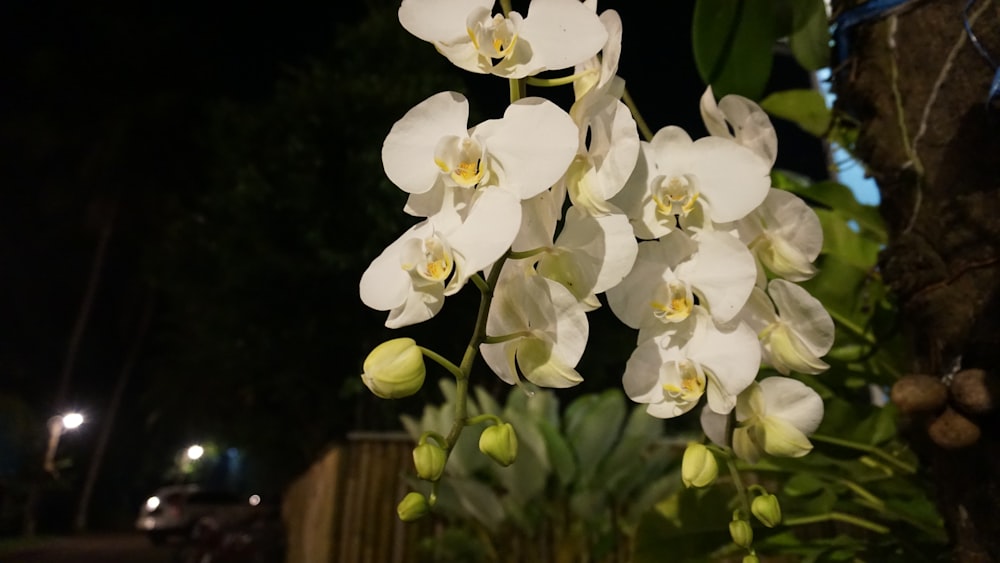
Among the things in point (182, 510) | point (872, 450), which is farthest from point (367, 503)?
point (182, 510)

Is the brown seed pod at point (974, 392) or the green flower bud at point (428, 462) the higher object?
the green flower bud at point (428, 462)

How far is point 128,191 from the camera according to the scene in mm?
5910

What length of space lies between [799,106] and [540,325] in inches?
18.3

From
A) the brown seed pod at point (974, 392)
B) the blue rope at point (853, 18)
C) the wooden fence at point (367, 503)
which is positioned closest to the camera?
the brown seed pod at point (974, 392)

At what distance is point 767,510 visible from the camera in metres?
0.27

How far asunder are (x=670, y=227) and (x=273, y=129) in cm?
353

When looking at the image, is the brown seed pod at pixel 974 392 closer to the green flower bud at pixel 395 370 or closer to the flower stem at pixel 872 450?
the flower stem at pixel 872 450

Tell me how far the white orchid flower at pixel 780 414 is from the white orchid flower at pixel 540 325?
10cm

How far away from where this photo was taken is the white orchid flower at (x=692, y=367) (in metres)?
0.26

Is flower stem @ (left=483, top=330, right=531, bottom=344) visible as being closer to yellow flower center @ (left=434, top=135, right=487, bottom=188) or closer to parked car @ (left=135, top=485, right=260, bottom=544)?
yellow flower center @ (left=434, top=135, right=487, bottom=188)

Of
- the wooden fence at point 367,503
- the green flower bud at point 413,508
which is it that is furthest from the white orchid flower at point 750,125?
the wooden fence at point 367,503

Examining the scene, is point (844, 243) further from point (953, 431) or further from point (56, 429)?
point (56, 429)

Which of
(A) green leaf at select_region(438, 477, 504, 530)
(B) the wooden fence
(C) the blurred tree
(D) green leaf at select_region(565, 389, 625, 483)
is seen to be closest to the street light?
(B) the wooden fence

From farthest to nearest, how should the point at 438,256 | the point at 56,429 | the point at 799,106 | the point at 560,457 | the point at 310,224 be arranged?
the point at 310,224 → the point at 56,429 → the point at 560,457 → the point at 799,106 → the point at 438,256
